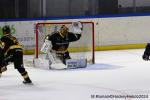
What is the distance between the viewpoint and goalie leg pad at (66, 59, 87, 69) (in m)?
8.66

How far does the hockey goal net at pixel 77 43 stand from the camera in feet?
30.7

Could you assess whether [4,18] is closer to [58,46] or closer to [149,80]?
[58,46]

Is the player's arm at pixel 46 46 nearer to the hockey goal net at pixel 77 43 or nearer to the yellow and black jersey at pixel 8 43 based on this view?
the hockey goal net at pixel 77 43

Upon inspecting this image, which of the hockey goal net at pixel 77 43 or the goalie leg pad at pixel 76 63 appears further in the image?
the hockey goal net at pixel 77 43

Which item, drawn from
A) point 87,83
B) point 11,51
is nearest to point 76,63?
point 87,83

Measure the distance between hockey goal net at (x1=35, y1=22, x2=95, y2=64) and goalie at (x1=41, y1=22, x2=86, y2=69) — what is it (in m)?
0.36

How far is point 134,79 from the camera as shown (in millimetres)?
7422

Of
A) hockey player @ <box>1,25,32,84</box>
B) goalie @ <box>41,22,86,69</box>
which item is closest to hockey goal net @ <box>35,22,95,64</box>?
goalie @ <box>41,22,86,69</box>

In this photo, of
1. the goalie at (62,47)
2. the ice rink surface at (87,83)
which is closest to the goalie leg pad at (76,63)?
the goalie at (62,47)

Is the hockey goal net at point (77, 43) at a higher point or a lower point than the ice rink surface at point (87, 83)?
higher

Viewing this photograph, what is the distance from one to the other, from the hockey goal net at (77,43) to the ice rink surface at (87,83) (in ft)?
0.85

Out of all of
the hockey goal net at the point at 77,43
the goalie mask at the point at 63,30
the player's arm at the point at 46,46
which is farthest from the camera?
the hockey goal net at the point at 77,43

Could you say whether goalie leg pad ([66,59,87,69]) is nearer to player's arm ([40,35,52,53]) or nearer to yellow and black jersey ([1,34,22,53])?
player's arm ([40,35,52,53])

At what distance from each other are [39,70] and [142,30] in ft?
12.3
